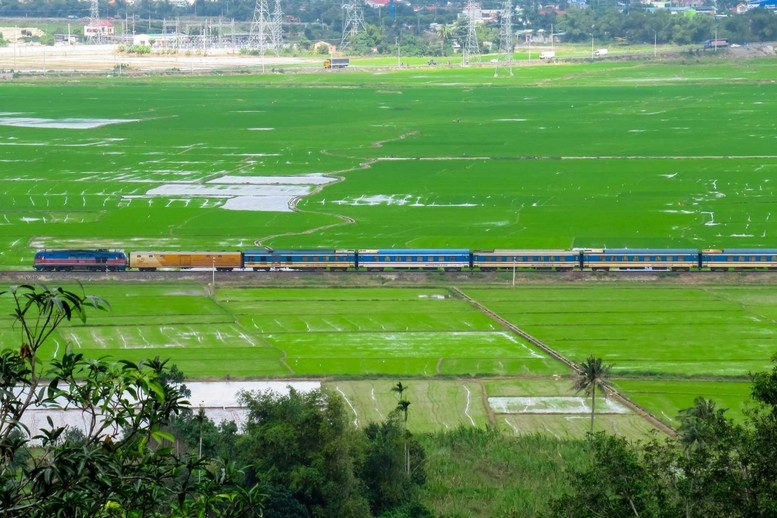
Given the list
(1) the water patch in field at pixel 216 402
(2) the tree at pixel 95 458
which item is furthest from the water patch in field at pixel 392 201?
(2) the tree at pixel 95 458

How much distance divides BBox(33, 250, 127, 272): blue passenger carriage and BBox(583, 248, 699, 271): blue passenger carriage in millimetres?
24876

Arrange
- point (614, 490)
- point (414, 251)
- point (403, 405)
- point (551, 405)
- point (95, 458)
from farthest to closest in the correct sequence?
1. point (414, 251)
2. point (551, 405)
3. point (403, 405)
4. point (614, 490)
5. point (95, 458)

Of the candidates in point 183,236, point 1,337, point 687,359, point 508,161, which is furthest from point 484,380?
point 508,161

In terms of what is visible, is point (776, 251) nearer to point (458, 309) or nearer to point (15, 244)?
point (458, 309)

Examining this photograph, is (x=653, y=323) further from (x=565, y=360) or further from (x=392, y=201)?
(x=392, y=201)

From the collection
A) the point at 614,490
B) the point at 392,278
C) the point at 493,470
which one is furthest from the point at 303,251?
the point at 614,490

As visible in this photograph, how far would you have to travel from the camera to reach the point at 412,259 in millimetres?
71938

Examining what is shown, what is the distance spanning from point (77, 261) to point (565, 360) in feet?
97.9

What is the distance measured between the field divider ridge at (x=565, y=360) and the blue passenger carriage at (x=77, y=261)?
18.1 meters

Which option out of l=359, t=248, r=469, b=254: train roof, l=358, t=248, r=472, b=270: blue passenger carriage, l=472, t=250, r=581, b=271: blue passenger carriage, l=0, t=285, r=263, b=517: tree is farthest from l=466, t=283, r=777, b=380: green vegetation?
l=0, t=285, r=263, b=517: tree

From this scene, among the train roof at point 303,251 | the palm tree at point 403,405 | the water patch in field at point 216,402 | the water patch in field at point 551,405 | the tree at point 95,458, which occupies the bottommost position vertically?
the water patch in field at point 551,405

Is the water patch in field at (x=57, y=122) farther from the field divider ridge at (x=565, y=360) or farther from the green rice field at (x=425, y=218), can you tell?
the field divider ridge at (x=565, y=360)

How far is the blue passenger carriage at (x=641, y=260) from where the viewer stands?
7162 cm

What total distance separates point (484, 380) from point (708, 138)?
88.6 meters
